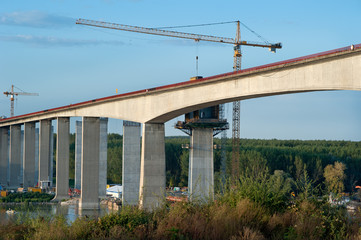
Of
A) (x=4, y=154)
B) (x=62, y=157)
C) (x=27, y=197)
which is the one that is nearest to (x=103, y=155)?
(x=62, y=157)

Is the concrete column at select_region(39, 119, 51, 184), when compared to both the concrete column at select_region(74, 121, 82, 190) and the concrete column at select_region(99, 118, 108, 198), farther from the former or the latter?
the concrete column at select_region(99, 118, 108, 198)

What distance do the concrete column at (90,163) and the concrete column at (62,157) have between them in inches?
487

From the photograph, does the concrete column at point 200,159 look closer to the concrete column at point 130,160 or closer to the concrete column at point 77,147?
the concrete column at point 130,160

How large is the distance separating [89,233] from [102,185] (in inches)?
2479

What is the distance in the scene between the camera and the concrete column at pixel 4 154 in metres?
102

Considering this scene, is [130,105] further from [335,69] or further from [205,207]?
[205,207]

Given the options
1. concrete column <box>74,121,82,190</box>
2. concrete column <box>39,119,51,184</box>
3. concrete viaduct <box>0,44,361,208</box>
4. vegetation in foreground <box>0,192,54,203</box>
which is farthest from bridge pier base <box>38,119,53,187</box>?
vegetation in foreground <box>0,192,54,203</box>

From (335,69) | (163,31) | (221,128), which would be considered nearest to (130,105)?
(221,128)

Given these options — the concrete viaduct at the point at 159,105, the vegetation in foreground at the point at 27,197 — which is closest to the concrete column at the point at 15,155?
the concrete viaduct at the point at 159,105

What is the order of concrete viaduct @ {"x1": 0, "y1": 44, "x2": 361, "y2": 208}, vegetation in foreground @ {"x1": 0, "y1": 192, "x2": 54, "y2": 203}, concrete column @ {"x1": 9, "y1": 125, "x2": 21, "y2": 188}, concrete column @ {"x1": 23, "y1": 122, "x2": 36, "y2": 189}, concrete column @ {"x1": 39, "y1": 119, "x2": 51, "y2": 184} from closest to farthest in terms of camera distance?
concrete viaduct @ {"x1": 0, "y1": 44, "x2": 361, "y2": 208} < vegetation in foreground @ {"x1": 0, "y1": 192, "x2": 54, "y2": 203} < concrete column @ {"x1": 39, "y1": 119, "x2": 51, "y2": 184} < concrete column @ {"x1": 23, "y1": 122, "x2": 36, "y2": 189} < concrete column @ {"x1": 9, "y1": 125, "x2": 21, "y2": 188}

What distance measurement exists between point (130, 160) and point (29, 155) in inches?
1196

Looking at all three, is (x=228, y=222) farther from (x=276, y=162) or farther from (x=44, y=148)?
(x=276, y=162)

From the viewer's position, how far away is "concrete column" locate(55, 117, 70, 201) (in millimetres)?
73438

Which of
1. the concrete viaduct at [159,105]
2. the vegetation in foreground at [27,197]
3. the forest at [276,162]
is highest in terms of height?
the concrete viaduct at [159,105]
